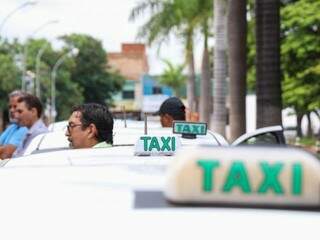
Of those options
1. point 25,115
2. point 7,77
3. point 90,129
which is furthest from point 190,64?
point 90,129

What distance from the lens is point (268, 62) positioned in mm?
12719

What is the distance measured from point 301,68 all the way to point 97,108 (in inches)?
1354

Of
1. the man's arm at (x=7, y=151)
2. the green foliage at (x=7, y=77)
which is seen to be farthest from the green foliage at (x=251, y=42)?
the man's arm at (x=7, y=151)

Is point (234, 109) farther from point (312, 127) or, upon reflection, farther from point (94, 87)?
point (94, 87)

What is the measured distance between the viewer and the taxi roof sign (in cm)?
586

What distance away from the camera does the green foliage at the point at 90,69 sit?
3713 inches

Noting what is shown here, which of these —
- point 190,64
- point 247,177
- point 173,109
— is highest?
point 190,64

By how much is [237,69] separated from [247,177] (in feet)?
52.7

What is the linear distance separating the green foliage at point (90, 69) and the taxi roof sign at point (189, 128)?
8801 cm

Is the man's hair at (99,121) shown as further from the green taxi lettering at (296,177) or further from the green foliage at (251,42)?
the green foliage at (251,42)

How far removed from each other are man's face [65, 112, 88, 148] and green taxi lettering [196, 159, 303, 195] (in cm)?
351

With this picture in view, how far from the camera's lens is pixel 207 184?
167 cm

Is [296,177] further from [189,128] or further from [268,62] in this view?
[268,62]

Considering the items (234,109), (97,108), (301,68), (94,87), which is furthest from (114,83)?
(97,108)
